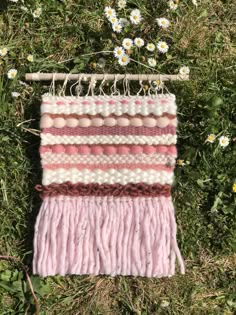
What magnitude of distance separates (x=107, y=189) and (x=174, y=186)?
0.25 m

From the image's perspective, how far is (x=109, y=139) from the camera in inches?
61.3

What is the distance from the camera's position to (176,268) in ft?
5.28

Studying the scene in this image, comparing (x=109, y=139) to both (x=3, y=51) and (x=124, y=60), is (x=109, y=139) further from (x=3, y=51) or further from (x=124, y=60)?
(x=3, y=51)

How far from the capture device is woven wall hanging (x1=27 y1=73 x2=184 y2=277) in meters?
1.51

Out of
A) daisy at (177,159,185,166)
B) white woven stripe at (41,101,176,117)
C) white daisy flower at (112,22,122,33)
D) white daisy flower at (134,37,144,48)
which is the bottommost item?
daisy at (177,159,185,166)

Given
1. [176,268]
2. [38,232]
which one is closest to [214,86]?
[176,268]

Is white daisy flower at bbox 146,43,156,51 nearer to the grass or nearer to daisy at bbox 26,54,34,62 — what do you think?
the grass

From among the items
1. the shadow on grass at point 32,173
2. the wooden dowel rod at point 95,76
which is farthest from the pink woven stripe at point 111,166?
the wooden dowel rod at point 95,76

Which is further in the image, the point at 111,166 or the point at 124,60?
the point at 124,60

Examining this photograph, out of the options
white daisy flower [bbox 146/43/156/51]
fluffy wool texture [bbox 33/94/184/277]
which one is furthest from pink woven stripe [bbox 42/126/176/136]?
white daisy flower [bbox 146/43/156/51]

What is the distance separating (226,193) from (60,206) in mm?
582

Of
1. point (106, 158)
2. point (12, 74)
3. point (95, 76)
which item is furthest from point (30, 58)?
point (106, 158)

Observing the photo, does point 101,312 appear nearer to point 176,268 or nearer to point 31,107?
point 176,268

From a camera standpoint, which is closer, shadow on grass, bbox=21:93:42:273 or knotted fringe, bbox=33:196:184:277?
knotted fringe, bbox=33:196:184:277
